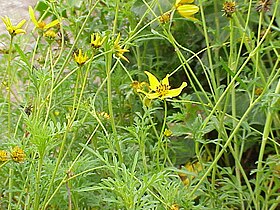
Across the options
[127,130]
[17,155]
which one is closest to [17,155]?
[17,155]

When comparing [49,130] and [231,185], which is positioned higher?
[49,130]

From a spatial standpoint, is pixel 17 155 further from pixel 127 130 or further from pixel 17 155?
pixel 127 130

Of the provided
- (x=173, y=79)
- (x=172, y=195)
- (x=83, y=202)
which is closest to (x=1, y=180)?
(x=83, y=202)

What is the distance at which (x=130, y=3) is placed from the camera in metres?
1.18

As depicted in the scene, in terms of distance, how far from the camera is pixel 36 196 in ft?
2.45

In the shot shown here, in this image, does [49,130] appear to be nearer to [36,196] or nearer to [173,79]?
[36,196]

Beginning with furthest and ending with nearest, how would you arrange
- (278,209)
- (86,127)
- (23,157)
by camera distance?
(278,209), (86,127), (23,157)

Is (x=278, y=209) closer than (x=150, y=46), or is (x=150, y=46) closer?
(x=278, y=209)

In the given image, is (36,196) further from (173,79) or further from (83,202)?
(173,79)

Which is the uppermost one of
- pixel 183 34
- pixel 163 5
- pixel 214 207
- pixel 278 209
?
pixel 163 5

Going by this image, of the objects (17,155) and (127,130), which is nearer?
(17,155)

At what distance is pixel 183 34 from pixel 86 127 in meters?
0.47

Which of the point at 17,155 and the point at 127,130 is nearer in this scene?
the point at 17,155

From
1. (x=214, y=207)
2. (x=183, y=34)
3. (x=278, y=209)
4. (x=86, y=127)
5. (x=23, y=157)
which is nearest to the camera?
(x=23, y=157)
